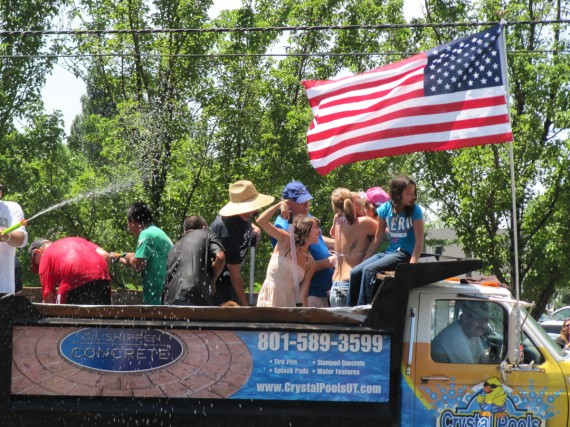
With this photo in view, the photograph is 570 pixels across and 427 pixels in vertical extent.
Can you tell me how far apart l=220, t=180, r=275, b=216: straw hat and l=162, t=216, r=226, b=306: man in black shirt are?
1.96 ft

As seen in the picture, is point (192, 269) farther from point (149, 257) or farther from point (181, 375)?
point (181, 375)

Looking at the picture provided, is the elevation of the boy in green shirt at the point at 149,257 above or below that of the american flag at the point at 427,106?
below

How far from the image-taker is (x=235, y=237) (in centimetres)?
828

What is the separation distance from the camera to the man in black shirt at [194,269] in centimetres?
720

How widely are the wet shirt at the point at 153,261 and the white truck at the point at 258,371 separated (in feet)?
5.88

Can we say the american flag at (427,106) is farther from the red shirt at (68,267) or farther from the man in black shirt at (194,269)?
the red shirt at (68,267)

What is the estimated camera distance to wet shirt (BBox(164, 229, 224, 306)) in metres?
7.19

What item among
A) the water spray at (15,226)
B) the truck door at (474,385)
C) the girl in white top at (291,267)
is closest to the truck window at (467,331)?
the truck door at (474,385)

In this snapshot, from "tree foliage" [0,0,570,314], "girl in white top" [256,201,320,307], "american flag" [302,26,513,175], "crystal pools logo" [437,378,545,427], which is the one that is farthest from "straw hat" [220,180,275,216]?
"tree foliage" [0,0,570,314]

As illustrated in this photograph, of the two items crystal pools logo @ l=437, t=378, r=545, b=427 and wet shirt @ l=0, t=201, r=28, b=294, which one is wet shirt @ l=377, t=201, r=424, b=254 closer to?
crystal pools logo @ l=437, t=378, r=545, b=427

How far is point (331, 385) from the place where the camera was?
20.9 ft

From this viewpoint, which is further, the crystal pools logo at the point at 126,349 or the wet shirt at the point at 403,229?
the wet shirt at the point at 403,229

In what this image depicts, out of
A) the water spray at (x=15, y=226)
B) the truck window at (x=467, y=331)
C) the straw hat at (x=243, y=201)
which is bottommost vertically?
the truck window at (x=467, y=331)

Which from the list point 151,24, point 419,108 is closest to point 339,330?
point 419,108
